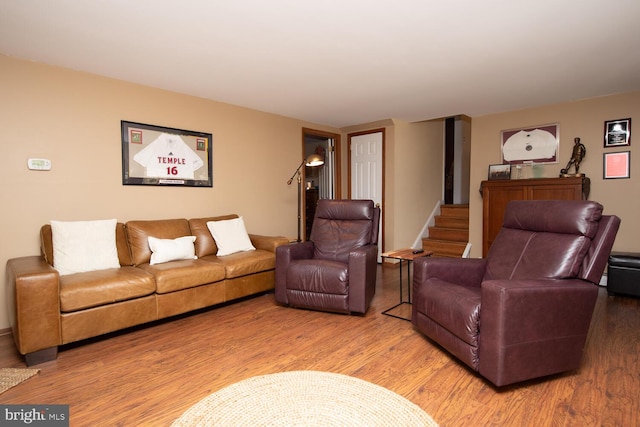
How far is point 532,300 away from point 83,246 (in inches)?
128

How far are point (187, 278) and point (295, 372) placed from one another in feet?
4.45

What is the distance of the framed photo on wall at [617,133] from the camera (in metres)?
3.83

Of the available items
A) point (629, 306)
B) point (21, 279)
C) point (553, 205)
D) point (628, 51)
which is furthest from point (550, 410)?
point (21, 279)

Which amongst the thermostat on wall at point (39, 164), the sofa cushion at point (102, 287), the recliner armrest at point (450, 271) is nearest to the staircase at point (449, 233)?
the recliner armrest at point (450, 271)

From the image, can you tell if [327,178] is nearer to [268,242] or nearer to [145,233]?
[268,242]

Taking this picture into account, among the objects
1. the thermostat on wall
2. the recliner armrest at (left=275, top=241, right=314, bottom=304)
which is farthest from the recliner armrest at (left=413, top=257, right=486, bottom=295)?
the thermostat on wall

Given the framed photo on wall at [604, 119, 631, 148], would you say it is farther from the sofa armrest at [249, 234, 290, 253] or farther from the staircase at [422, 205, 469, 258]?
the sofa armrest at [249, 234, 290, 253]

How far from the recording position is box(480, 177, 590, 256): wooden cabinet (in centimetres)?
386

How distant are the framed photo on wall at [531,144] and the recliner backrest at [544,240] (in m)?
2.33

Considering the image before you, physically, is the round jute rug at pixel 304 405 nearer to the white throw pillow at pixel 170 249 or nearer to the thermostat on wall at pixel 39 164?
the white throw pillow at pixel 170 249

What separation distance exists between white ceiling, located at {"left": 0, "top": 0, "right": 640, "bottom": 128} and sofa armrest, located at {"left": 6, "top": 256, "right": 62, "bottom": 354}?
166 centimetres

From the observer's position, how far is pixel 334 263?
315cm

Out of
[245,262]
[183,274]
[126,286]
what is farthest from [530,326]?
[126,286]

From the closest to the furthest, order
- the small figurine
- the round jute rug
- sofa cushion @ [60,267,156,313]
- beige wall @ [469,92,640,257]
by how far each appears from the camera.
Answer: the round jute rug < sofa cushion @ [60,267,156,313] < beige wall @ [469,92,640,257] < the small figurine
